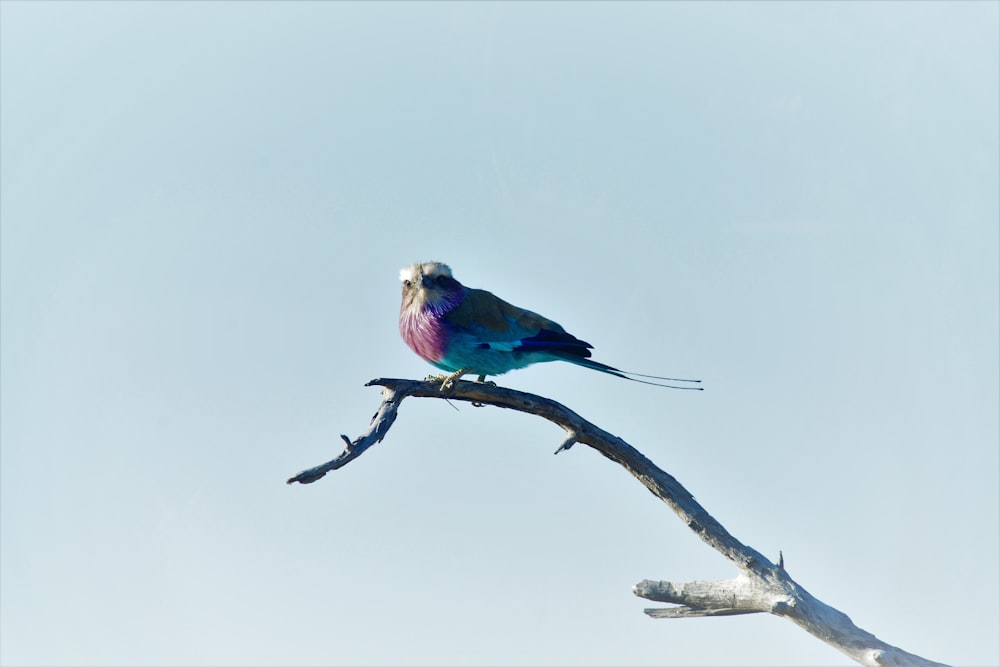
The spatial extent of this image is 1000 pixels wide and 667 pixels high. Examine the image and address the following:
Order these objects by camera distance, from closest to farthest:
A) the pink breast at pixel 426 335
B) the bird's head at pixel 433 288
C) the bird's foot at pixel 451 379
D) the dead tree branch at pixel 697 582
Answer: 1. the dead tree branch at pixel 697 582
2. the bird's foot at pixel 451 379
3. the pink breast at pixel 426 335
4. the bird's head at pixel 433 288

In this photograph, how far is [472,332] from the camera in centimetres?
1023

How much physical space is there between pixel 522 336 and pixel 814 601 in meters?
3.48

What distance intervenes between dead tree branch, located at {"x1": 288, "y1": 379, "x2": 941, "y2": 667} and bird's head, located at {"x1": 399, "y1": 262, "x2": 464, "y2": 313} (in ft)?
2.84

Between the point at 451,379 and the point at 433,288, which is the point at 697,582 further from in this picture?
the point at 433,288

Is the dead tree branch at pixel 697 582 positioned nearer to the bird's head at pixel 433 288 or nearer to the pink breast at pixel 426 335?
the pink breast at pixel 426 335

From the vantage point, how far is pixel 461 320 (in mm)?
10281

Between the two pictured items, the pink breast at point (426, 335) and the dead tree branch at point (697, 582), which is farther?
the pink breast at point (426, 335)

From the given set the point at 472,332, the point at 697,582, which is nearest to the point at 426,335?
the point at 472,332

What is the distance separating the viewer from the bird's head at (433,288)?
10406mm

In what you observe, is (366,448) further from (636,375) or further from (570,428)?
(636,375)

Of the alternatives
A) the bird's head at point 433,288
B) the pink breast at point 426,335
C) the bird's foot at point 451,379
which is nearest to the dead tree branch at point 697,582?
the bird's foot at point 451,379

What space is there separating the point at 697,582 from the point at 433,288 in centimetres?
360

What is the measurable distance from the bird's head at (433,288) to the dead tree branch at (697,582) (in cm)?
87

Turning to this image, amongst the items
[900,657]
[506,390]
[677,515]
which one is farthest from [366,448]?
[900,657]
